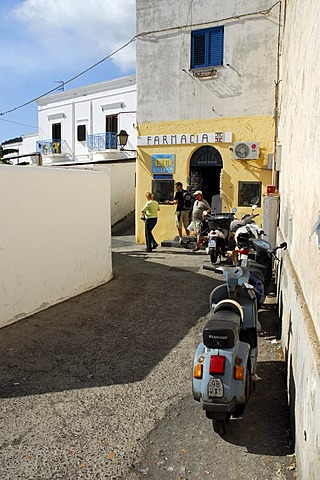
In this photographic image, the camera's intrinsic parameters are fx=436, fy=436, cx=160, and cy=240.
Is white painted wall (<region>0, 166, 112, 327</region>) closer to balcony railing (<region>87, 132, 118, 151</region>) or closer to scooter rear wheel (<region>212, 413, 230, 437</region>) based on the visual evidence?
scooter rear wheel (<region>212, 413, 230, 437</region>)

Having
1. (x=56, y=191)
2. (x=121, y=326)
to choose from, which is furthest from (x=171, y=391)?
(x=56, y=191)

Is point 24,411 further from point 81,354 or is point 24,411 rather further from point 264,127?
point 264,127

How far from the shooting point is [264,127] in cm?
1223

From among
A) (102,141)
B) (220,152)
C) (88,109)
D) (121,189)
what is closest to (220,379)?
(220,152)

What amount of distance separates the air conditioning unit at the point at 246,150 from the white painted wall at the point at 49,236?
5.09 meters

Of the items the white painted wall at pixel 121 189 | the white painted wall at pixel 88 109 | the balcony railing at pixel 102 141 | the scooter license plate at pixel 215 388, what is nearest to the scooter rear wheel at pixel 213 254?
the scooter license plate at pixel 215 388

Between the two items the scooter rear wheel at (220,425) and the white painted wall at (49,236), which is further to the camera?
the white painted wall at (49,236)

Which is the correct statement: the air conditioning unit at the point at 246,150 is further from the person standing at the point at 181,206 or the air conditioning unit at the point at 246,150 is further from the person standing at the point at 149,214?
the person standing at the point at 149,214

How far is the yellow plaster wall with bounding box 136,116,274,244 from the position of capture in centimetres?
1228

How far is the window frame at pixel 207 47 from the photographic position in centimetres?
1252

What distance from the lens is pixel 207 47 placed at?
41.6ft

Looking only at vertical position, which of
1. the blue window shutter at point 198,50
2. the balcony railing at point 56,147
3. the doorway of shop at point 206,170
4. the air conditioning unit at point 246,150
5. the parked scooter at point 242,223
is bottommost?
the parked scooter at point 242,223

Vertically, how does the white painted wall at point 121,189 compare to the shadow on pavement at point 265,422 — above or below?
above

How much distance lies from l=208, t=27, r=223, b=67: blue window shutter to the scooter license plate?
1110 cm
